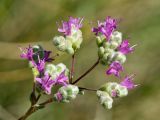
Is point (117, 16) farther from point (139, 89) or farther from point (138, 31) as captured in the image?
point (139, 89)

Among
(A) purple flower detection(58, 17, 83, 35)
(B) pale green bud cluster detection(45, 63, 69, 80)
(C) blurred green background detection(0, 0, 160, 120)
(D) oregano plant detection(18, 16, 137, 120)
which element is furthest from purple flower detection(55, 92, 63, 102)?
(C) blurred green background detection(0, 0, 160, 120)

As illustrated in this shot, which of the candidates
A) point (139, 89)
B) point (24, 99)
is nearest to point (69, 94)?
point (24, 99)

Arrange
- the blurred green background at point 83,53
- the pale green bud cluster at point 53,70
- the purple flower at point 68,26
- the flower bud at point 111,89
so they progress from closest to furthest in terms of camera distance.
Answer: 1. the pale green bud cluster at point 53,70
2. the flower bud at point 111,89
3. the purple flower at point 68,26
4. the blurred green background at point 83,53

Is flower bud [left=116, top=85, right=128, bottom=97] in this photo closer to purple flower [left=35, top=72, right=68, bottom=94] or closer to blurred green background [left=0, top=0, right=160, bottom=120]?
purple flower [left=35, top=72, right=68, bottom=94]

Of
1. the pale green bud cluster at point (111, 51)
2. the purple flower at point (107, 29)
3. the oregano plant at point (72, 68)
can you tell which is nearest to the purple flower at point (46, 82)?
the oregano plant at point (72, 68)

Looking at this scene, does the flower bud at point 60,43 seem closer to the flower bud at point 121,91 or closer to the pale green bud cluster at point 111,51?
the pale green bud cluster at point 111,51

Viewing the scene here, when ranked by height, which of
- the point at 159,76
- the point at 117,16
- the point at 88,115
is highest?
the point at 117,16
